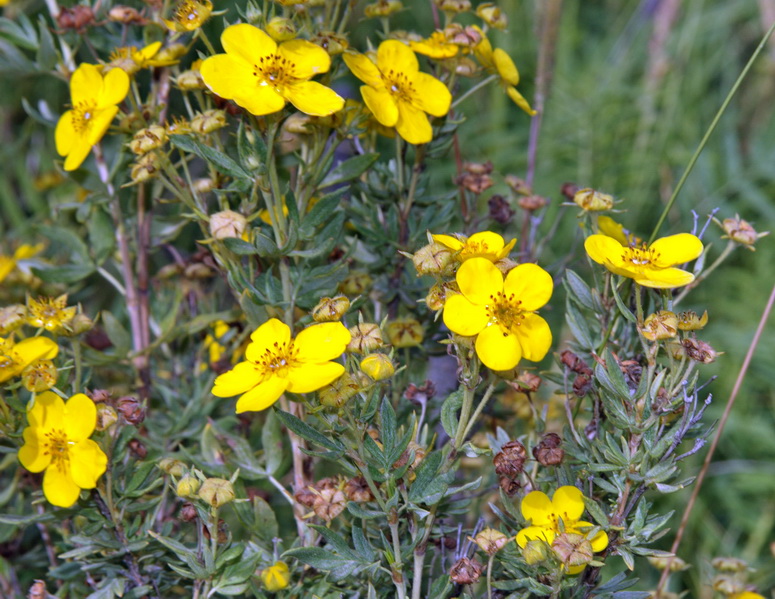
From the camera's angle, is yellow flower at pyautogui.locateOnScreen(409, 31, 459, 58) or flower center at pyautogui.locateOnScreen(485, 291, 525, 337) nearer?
flower center at pyautogui.locateOnScreen(485, 291, 525, 337)

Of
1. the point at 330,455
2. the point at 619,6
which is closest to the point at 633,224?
the point at 619,6

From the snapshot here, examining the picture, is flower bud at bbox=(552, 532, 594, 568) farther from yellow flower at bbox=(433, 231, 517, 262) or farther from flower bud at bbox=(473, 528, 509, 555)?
yellow flower at bbox=(433, 231, 517, 262)

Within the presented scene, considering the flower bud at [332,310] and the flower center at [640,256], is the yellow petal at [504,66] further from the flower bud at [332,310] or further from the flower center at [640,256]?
the flower bud at [332,310]

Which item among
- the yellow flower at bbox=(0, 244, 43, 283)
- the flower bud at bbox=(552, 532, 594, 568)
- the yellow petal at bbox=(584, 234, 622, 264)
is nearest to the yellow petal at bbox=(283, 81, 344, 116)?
the yellow petal at bbox=(584, 234, 622, 264)

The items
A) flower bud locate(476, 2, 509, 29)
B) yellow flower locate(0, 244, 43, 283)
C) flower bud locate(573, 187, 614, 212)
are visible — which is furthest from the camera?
yellow flower locate(0, 244, 43, 283)

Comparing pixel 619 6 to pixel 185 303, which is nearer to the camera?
pixel 185 303

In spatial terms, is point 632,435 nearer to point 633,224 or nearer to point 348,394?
point 348,394

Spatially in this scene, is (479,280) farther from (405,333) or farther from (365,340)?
(405,333)
